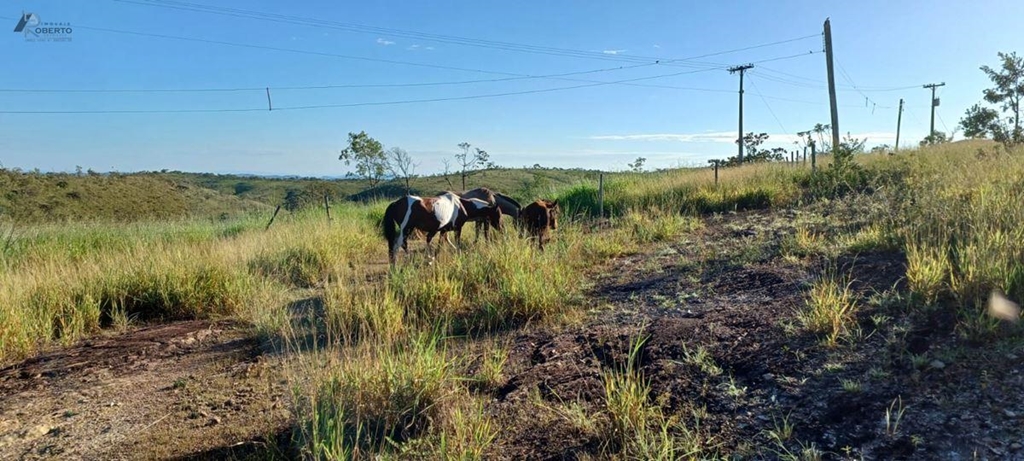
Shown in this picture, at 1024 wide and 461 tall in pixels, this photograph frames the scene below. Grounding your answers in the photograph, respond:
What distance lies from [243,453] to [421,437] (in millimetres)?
908

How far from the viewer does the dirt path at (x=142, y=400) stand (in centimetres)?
256

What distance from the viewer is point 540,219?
26.1 feet

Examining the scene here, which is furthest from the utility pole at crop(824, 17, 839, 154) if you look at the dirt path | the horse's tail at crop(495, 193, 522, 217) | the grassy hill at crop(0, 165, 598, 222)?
the dirt path

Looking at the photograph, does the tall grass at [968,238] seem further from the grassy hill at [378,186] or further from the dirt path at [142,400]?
the grassy hill at [378,186]

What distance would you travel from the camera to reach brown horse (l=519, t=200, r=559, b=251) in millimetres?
7844

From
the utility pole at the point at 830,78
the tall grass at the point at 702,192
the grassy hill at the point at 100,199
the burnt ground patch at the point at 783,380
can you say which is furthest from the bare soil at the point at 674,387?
the grassy hill at the point at 100,199

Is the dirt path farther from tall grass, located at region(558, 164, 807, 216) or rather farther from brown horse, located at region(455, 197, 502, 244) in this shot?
tall grass, located at region(558, 164, 807, 216)

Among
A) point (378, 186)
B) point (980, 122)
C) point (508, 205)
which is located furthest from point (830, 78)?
point (378, 186)

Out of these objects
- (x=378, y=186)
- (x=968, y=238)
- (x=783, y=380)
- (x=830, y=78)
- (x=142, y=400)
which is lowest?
(x=142, y=400)

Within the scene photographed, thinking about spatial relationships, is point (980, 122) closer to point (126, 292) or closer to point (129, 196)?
point (126, 292)

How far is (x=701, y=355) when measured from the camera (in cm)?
292

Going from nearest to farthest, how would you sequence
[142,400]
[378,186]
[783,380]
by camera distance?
[783,380], [142,400], [378,186]

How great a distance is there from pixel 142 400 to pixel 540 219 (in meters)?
5.77

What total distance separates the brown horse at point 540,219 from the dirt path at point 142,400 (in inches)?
181
